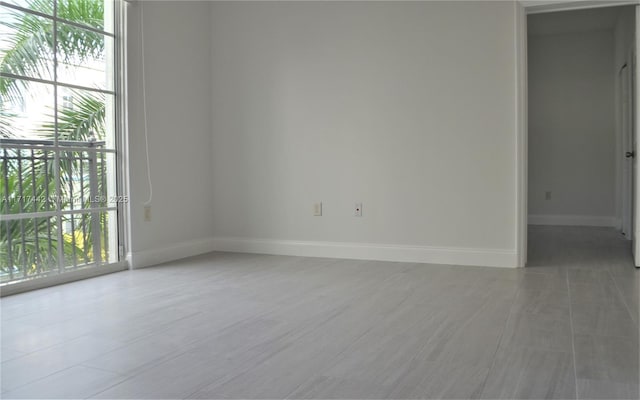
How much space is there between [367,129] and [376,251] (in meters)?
0.94

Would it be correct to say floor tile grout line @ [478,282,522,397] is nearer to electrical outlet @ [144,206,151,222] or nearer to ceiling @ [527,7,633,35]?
electrical outlet @ [144,206,151,222]

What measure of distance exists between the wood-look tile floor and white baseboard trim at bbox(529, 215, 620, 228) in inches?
126

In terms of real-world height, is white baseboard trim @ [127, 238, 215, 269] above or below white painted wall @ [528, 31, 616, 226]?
below

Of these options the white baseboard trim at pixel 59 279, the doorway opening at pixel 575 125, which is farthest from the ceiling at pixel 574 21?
the white baseboard trim at pixel 59 279

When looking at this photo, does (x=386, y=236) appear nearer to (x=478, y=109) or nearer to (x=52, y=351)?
(x=478, y=109)

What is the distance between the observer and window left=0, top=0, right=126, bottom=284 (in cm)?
299

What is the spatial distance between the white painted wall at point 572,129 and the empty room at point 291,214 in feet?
3.07

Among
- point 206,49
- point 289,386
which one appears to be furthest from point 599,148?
point 289,386

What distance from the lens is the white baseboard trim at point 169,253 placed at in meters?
3.80

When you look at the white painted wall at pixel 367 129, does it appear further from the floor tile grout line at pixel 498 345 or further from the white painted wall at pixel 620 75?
the white painted wall at pixel 620 75

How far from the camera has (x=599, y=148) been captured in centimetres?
650

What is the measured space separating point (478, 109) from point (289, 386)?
108 inches

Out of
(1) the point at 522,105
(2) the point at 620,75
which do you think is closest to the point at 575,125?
(2) the point at 620,75

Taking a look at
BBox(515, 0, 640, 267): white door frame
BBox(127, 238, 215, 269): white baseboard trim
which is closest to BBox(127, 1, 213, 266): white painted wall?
BBox(127, 238, 215, 269): white baseboard trim
